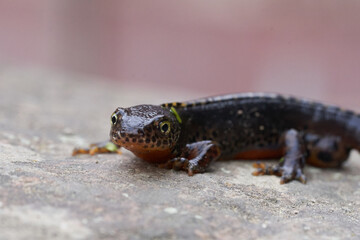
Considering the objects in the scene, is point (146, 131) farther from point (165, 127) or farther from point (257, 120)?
point (257, 120)

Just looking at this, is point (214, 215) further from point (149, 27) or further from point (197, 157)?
point (149, 27)

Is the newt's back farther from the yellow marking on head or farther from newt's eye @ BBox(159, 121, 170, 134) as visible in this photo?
newt's eye @ BBox(159, 121, 170, 134)

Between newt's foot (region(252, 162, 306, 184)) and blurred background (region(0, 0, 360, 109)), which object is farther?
blurred background (region(0, 0, 360, 109))

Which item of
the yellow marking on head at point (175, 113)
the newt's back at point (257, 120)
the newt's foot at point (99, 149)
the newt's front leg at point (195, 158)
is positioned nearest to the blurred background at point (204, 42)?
the newt's back at point (257, 120)

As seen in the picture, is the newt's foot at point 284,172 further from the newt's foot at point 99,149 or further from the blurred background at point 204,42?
the blurred background at point 204,42

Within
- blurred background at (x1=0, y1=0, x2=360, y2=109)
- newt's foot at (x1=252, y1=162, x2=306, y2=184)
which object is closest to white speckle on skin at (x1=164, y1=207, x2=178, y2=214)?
Answer: newt's foot at (x1=252, y1=162, x2=306, y2=184)
